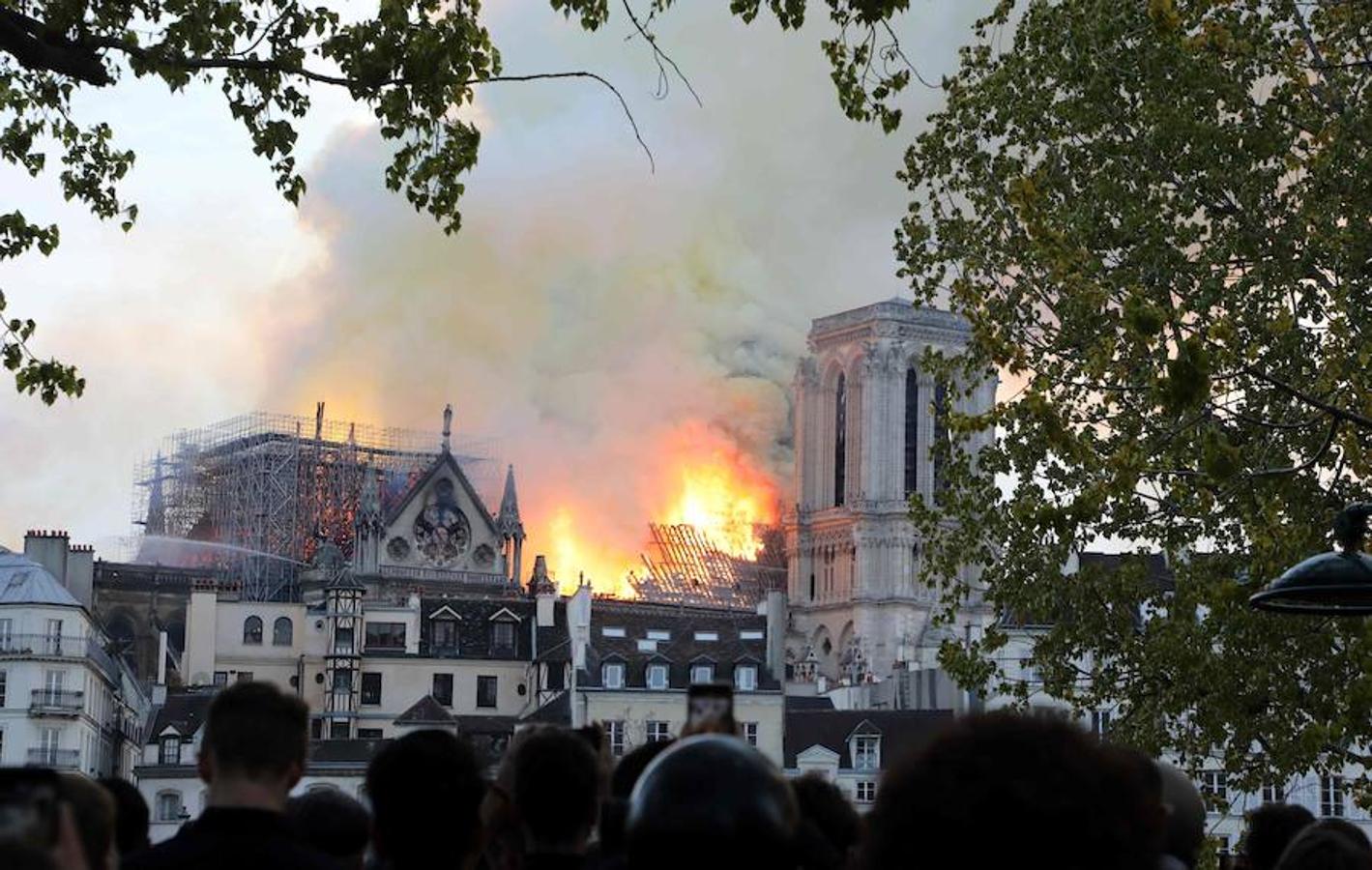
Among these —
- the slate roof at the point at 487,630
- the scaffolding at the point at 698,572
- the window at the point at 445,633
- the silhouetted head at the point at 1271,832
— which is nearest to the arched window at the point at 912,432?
the scaffolding at the point at 698,572

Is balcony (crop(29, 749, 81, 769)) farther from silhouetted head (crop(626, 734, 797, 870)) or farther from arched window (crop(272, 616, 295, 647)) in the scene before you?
silhouetted head (crop(626, 734, 797, 870))

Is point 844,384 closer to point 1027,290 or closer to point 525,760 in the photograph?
point 1027,290

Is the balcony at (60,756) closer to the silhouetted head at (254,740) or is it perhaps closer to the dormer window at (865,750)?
the dormer window at (865,750)

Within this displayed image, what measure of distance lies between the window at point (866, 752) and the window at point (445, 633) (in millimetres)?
17004

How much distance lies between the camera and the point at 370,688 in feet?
294

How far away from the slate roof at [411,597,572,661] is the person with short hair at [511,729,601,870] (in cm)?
8292

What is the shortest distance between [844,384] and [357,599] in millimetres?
79201

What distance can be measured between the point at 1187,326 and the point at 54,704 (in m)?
60.1

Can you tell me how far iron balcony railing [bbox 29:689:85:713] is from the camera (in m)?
76.7

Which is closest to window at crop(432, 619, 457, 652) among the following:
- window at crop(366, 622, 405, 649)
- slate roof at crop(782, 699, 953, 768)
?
window at crop(366, 622, 405, 649)

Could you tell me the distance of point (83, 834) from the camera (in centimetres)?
618

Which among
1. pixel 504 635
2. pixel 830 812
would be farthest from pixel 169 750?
pixel 830 812

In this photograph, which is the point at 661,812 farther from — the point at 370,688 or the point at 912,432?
the point at 912,432

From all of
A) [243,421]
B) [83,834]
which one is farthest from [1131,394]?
[243,421]
